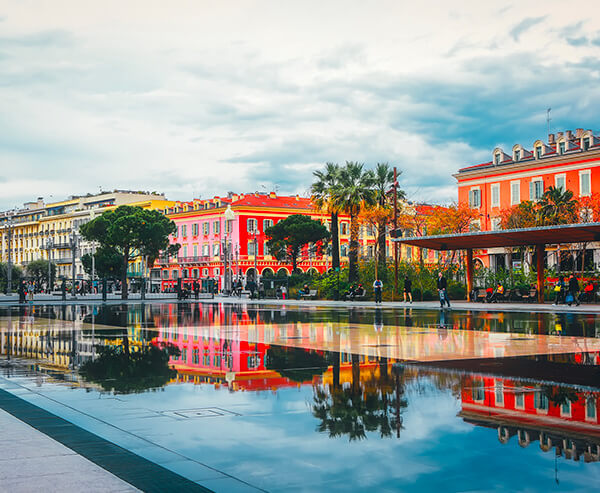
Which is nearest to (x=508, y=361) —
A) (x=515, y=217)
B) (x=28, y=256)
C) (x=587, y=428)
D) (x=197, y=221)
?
(x=587, y=428)

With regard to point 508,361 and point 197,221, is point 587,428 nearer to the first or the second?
point 508,361

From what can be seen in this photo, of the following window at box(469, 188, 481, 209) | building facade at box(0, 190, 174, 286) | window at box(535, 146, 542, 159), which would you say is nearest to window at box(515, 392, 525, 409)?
window at box(535, 146, 542, 159)

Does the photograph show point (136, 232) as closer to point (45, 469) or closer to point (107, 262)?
point (107, 262)

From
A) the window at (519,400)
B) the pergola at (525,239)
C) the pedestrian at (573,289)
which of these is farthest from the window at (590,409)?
the pedestrian at (573,289)

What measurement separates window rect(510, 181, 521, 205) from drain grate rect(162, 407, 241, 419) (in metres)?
65.4

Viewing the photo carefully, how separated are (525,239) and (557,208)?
23252mm

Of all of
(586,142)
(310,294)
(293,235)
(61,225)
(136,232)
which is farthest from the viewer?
(61,225)

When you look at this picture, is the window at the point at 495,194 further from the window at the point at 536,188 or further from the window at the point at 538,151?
the window at the point at 538,151

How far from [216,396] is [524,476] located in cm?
468

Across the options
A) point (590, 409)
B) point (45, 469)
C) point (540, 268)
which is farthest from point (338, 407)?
point (540, 268)

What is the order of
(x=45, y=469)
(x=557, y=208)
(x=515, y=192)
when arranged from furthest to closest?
(x=515, y=192) < (x=557, y=208) < (x=45, y=469)

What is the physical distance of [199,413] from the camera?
795cm

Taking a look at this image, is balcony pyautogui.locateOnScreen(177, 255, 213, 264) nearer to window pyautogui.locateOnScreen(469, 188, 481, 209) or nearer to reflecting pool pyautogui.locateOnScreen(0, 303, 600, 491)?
window pyautogui.locateOnScreen(469, 188, 481, 209)

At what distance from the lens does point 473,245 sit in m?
41.6
